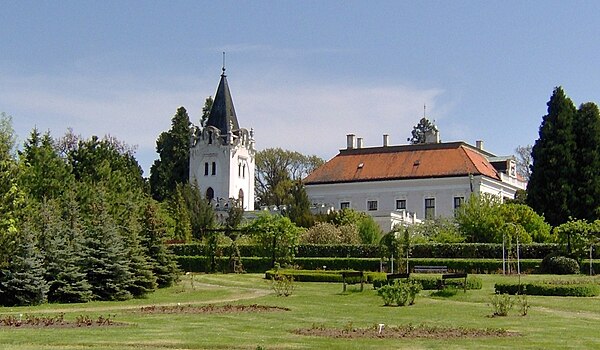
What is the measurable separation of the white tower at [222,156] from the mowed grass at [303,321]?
5017 cm

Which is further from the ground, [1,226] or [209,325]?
[1,226]

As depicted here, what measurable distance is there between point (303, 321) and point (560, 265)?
23.5 metres

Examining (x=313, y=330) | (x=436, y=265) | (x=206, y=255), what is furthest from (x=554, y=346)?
(x=206, y=255)

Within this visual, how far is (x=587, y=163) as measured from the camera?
2470 inches

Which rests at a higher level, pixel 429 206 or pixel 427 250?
pixel 429 206

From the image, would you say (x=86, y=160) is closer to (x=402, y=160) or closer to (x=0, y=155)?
(x=0, y=155)

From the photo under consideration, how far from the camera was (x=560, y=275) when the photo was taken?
Result: 140ft

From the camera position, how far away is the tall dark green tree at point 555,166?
62.1 m

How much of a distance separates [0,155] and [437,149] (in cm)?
5134

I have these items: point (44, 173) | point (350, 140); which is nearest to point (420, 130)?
point (350, 140)

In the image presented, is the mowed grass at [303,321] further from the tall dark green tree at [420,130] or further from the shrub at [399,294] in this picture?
the tall dark green tree at [420,130]

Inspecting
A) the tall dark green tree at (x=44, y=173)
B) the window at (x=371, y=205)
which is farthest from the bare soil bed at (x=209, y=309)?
the window at (x=371, y=205)

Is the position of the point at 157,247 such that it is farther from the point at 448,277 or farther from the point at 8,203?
the point at 448,277

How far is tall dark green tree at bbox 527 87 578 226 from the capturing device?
204 feet
